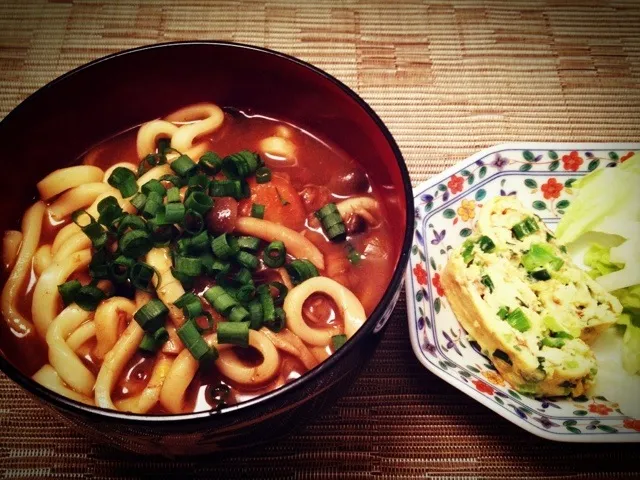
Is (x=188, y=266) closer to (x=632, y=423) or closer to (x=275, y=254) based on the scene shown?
(x=275, y=254)

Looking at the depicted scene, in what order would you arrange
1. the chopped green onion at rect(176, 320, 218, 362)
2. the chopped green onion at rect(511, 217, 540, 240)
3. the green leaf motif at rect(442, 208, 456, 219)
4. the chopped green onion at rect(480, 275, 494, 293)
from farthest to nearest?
the green leaf motif at rect(442, 208, 456, 219) → the chopped green onion at rect(511, 217, 540, 240) → the chopped green onion at rect(480, 275, 494, 293) → the chopped green onion at rect(176, 320, 218, 362)

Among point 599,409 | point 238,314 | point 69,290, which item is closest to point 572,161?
point 599,409

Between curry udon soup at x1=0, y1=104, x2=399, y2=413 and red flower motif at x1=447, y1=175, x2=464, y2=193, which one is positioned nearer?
curry udon soup at x1=0, y1=104, x2=399, y2=413

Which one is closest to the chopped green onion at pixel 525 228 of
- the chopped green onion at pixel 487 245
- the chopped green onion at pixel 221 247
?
the chopped green onion at pixel 487 245

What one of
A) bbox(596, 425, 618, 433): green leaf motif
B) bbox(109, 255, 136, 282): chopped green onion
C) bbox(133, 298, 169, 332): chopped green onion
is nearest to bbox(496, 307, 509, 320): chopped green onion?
bbox(596, 425, 618, 433): green leaf motif

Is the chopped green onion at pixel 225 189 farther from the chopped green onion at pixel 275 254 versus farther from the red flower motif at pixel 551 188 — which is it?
the red flower motif at pixel 551 188

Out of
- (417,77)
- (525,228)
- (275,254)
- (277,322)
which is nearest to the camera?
(277,322)

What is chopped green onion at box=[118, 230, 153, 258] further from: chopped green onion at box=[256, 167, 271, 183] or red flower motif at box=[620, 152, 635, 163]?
red flower motif at box=[620, 152, 635, 163]
